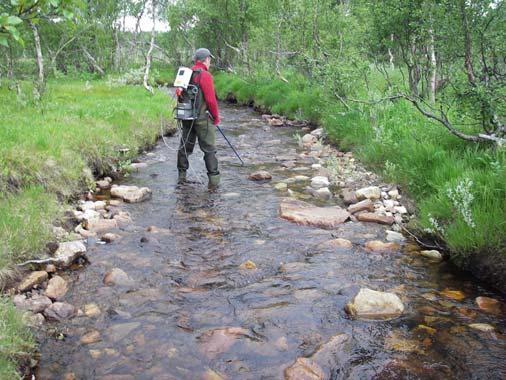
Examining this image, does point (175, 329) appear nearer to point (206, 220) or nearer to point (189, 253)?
point (189, 253)

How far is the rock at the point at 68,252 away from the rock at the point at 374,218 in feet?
15.1

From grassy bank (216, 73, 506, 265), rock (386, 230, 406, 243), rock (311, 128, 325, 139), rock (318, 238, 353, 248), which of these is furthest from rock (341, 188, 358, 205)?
rock (311, 128, 325, 139)

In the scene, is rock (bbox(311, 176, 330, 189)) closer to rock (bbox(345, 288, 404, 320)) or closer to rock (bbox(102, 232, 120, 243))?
rock (bbox(102, 232, 120, 243))

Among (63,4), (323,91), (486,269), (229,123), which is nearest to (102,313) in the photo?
(63,4)

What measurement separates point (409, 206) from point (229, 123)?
11458 millimetres

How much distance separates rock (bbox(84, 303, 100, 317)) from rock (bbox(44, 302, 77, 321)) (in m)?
0.12

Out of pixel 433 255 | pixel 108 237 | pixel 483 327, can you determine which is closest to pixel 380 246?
pixel 433 255

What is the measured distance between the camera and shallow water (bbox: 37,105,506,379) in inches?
171

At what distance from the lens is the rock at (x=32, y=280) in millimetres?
5344

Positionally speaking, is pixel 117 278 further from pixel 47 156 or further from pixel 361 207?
pixel 361 207

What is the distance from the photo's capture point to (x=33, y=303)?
16.7ft

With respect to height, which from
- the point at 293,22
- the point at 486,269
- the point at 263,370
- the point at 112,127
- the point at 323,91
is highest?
the point at 293,22

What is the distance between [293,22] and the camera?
2058 cm

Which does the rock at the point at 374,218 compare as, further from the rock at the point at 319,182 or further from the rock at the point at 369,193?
the rock at the point at 319,182
